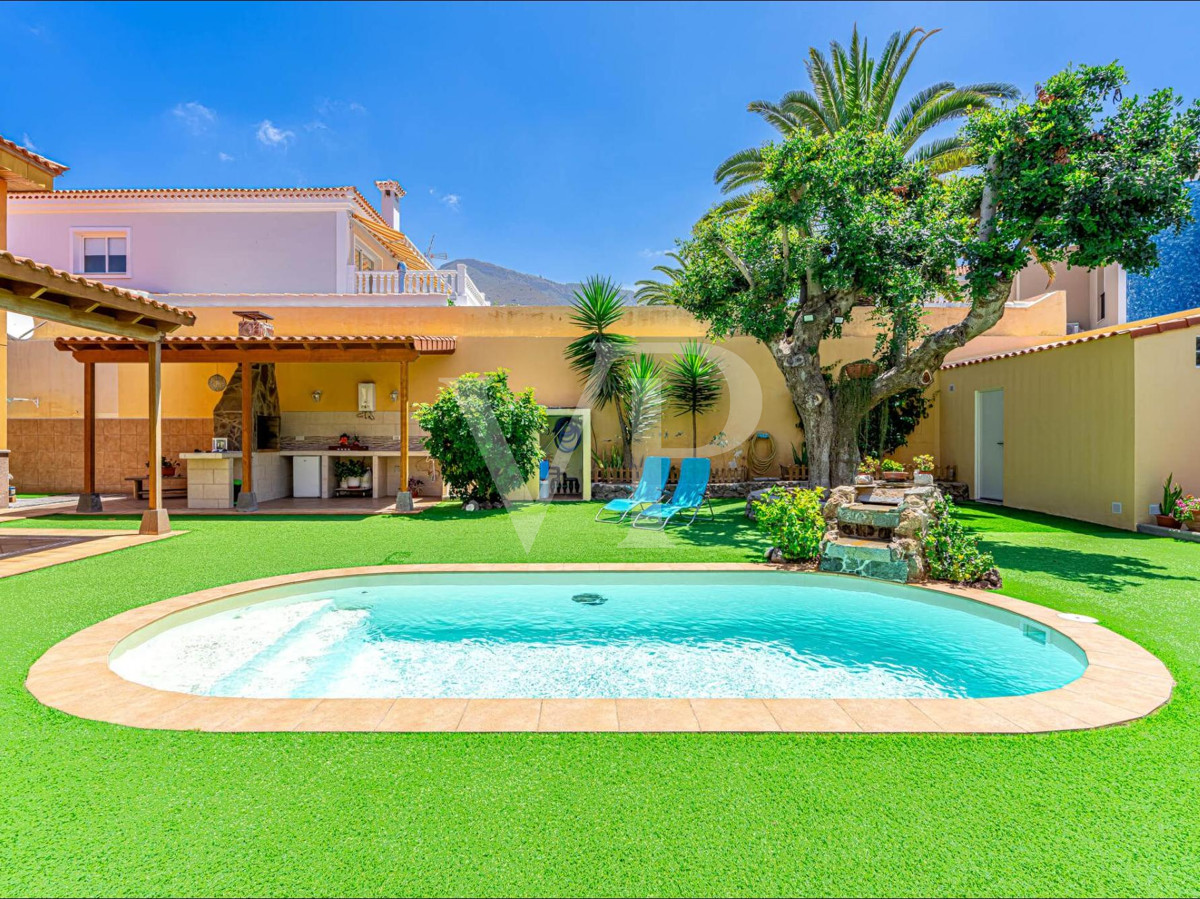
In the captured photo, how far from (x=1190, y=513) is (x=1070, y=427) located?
210cm

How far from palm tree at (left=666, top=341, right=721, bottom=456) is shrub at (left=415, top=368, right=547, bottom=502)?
344 cm

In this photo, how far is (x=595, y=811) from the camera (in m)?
2.43

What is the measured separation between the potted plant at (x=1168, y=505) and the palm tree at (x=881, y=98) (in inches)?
286

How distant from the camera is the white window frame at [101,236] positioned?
17.7 m

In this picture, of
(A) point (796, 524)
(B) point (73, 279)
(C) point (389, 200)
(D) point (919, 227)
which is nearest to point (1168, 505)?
(D) point (919, 227)

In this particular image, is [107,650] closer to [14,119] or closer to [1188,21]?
[14,119]

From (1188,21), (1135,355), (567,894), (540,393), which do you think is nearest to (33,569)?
(567,894)

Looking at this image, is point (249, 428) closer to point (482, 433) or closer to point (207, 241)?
point (482, 433)

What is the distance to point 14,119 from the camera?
14844mm

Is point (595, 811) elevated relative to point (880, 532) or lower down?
lower down

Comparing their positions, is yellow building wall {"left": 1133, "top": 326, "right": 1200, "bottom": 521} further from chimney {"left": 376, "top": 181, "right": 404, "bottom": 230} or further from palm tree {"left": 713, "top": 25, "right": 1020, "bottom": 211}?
chimney {"left": 376, "top": 181, "right": 404, "bottom": 230}

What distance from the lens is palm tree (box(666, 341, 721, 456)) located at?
13.9 m

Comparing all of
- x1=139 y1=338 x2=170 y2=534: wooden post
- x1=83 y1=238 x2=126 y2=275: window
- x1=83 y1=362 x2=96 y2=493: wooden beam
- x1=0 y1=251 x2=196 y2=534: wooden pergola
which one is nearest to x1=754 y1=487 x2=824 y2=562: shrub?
x1=0 y1=251 x2=196 y2=534: wooden pergola

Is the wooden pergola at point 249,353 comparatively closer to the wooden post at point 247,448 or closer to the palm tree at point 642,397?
the wooden post at point 247,448
